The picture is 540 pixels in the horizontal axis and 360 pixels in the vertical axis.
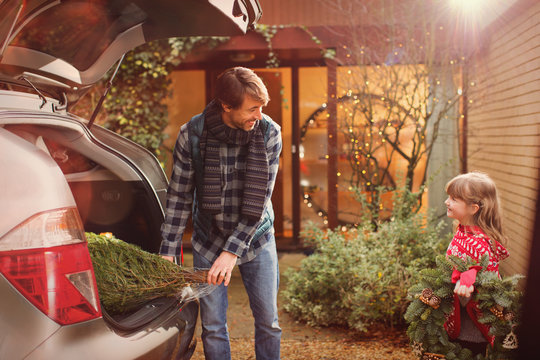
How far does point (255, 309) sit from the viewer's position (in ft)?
9.05

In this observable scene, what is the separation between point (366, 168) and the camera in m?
5.99

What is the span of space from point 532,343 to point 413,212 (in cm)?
426

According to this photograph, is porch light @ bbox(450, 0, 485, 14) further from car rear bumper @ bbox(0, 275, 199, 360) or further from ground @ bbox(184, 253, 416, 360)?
car rear bumper @ bbox(0, 275, 199, 360)

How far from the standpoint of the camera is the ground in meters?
3.76

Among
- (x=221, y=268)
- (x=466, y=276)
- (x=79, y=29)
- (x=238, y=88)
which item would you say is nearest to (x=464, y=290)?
(x=466, y=276)

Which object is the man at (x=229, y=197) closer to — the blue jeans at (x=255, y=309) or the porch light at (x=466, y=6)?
the blue jeans at (x=255, y=309)

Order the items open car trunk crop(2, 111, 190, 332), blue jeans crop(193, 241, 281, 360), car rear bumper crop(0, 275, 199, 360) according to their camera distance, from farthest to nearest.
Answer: open car trunk crop(2, 111, 190, 332)
blue jeans crop(193, 241, 281, 360)
car rear bumper crop(0, 275, 199, 360)

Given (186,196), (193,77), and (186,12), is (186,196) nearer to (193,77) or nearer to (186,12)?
(186,12)

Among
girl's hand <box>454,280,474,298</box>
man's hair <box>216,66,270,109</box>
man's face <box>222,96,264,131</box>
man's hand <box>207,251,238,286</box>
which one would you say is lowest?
girl's hand <box>454,280,474,298</box>

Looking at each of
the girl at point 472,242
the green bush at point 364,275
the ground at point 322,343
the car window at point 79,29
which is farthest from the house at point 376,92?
the car window at point 79,29

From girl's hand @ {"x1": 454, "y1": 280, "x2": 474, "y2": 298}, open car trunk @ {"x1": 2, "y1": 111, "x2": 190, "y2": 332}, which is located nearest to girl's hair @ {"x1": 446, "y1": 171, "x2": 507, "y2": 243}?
girl's hand @ {"x1": 454, "y1": 280, "x2": 474, "y2": 298}

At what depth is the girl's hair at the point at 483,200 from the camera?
2.81 m

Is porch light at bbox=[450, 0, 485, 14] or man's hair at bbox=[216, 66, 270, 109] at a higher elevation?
porch light at bbox=[450, 0, 485, 14]

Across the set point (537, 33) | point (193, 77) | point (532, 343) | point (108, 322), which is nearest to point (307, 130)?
point (193, 77)
